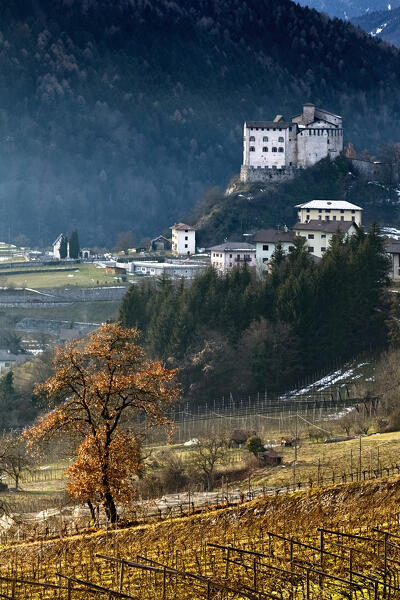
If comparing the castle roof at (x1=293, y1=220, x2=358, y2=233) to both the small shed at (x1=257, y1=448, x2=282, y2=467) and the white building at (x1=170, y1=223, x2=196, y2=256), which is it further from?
the small shed at (x1=257, y1=448, x2=282, y2=467)

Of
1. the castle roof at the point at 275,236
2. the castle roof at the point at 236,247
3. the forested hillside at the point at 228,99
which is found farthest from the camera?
the forested hillside at the point at 228,99

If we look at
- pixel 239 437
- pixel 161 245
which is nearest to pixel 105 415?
pixel 239 437

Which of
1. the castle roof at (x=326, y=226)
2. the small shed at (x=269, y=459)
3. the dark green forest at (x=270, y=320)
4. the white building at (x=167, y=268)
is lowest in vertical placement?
the small shed at (x=269, y=459)

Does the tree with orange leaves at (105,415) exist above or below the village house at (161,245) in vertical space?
below

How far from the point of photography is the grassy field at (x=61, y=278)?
97.8 meters

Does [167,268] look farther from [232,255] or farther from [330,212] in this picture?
[330,212]

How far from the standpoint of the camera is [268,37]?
620 ft

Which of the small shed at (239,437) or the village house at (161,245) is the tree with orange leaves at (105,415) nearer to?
the small shed at (239,437)

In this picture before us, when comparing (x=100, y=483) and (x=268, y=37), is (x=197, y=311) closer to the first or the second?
(x=100, y=483)

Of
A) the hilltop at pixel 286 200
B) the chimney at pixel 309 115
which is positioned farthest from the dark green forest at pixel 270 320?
the chimney at pixel 309 115

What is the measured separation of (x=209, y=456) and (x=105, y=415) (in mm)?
12461

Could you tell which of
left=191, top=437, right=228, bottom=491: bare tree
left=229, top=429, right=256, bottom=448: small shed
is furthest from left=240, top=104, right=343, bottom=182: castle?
left=191, top=437, right=228, bottom=491: bare tree

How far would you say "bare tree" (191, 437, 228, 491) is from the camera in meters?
41.2

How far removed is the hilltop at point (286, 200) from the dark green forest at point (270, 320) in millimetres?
27473
